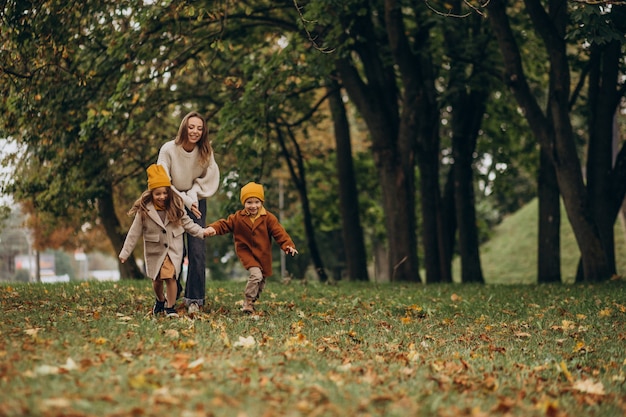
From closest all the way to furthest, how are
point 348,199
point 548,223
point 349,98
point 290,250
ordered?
point 290,250 → point 548,223 → point 349,98 → point 348,199

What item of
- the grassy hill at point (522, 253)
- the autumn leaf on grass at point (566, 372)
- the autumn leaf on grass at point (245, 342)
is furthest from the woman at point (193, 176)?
the grassy hill at point (522, 253)

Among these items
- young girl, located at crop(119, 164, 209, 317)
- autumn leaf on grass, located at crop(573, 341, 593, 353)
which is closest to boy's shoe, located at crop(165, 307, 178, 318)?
young girl, located at crop(119, 164, 209, 317)

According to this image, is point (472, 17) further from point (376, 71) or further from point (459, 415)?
point (459, 415)

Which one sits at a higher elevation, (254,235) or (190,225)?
(190,225)

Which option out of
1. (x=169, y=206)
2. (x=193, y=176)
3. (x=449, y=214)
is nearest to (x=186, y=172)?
(x=193, y=176)

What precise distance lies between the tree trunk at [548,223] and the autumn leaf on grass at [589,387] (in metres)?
13.3

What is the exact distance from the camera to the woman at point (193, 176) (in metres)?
9.03

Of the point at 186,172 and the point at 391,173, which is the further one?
the point at 391,173

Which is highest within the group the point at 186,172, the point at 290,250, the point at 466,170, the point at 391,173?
the point at 466,170

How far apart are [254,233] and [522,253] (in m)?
31.0

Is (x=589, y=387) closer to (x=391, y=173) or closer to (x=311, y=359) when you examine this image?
(x=311, y=359)

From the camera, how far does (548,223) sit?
1889 centimetres

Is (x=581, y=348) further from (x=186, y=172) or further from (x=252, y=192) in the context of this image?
(x=186, y=172)

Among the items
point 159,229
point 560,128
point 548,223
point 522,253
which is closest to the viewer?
point 159,229
